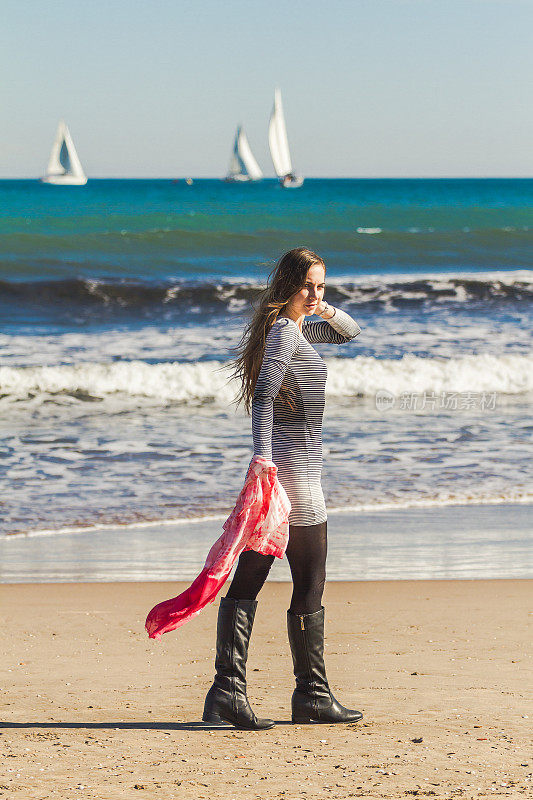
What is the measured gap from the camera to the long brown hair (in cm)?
325

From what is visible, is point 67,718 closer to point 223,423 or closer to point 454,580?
point 454,580

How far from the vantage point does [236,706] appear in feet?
10.6

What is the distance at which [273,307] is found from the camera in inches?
129

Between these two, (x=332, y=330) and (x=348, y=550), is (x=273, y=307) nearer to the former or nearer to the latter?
(x=332, y=330)

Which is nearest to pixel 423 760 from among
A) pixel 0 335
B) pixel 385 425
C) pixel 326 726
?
pixel 326 726

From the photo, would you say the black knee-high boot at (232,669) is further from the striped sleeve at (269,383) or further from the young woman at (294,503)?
the striped sleeve at (269,383)

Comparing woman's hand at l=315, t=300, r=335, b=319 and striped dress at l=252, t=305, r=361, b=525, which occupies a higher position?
woman's hand at l=315, t=300, r=335, b=319

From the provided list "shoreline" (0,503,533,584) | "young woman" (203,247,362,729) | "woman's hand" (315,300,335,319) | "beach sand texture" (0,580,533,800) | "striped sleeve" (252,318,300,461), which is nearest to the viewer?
"beach sand texture" (0,580,533,800)

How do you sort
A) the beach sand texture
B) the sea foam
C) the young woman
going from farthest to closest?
the sea foam, the young woman, the beach sand texture
